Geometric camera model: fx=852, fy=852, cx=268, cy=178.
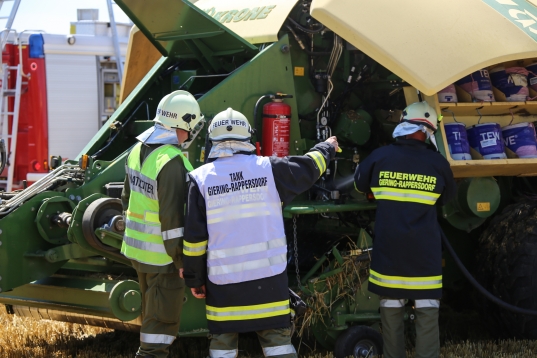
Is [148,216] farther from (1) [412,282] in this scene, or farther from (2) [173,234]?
(1) [412,282]

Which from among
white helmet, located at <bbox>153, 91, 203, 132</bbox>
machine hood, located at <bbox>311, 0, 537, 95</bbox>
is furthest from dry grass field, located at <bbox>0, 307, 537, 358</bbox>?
machine hood, located at <bbox>311, 0, 537, 95</bbox>

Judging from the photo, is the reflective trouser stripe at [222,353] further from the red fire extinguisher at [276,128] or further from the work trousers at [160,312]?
the red fire extinguisher at [276,128]

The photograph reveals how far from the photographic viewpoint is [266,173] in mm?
4473

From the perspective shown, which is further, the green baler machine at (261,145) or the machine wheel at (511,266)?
the machine wheel at (511,266)

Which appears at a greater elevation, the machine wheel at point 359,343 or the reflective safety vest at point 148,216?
the reflective safety vest at point 148,216

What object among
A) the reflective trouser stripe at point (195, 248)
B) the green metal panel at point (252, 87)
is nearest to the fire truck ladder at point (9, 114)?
the green metal panel at point (252, 87)

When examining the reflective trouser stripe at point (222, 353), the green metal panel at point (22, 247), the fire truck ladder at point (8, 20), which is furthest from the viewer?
the fire truck ladder at point (8, 20)

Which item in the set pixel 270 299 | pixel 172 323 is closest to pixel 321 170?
pixel 270 299

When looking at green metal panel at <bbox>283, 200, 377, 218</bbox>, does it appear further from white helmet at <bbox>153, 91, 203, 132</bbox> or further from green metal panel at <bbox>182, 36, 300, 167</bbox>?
white helmet at <bbox>153, 91, 203, 132</bbox>

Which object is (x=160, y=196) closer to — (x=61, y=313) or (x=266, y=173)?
(x=266, y=173)

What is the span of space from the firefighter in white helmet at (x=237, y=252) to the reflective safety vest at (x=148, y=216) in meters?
0.33

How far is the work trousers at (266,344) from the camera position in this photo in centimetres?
439

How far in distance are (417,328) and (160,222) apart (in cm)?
167

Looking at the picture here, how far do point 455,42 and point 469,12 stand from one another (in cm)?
36
